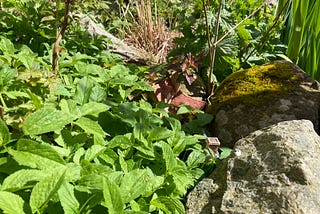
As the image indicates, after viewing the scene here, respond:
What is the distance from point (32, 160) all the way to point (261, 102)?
182 cm

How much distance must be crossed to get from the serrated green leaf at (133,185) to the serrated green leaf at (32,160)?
11.0 inches

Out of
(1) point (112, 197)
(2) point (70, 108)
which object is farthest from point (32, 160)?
(2) point (70, 108)

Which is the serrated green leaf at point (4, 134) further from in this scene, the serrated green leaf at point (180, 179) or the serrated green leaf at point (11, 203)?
the serrated green leaf at point (180, 179)

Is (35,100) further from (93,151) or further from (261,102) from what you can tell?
(261,102)

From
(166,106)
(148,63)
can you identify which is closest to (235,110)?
(166,106)

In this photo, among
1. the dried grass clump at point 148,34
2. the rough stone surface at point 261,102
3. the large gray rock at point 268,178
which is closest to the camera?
the large gray rock at point 268,178

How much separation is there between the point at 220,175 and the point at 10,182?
1.08m

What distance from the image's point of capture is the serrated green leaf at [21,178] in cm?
155

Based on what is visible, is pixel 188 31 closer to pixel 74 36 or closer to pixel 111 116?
pixel 74 36

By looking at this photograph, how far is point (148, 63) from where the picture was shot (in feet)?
14.0

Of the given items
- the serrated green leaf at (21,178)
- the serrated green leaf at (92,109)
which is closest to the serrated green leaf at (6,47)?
the serrated green leaf at (92,109)

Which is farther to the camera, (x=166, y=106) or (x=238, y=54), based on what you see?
(x=238, y=54)

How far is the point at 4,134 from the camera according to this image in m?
1.70

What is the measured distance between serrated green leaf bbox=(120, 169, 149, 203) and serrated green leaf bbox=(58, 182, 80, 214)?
0.19 meters
